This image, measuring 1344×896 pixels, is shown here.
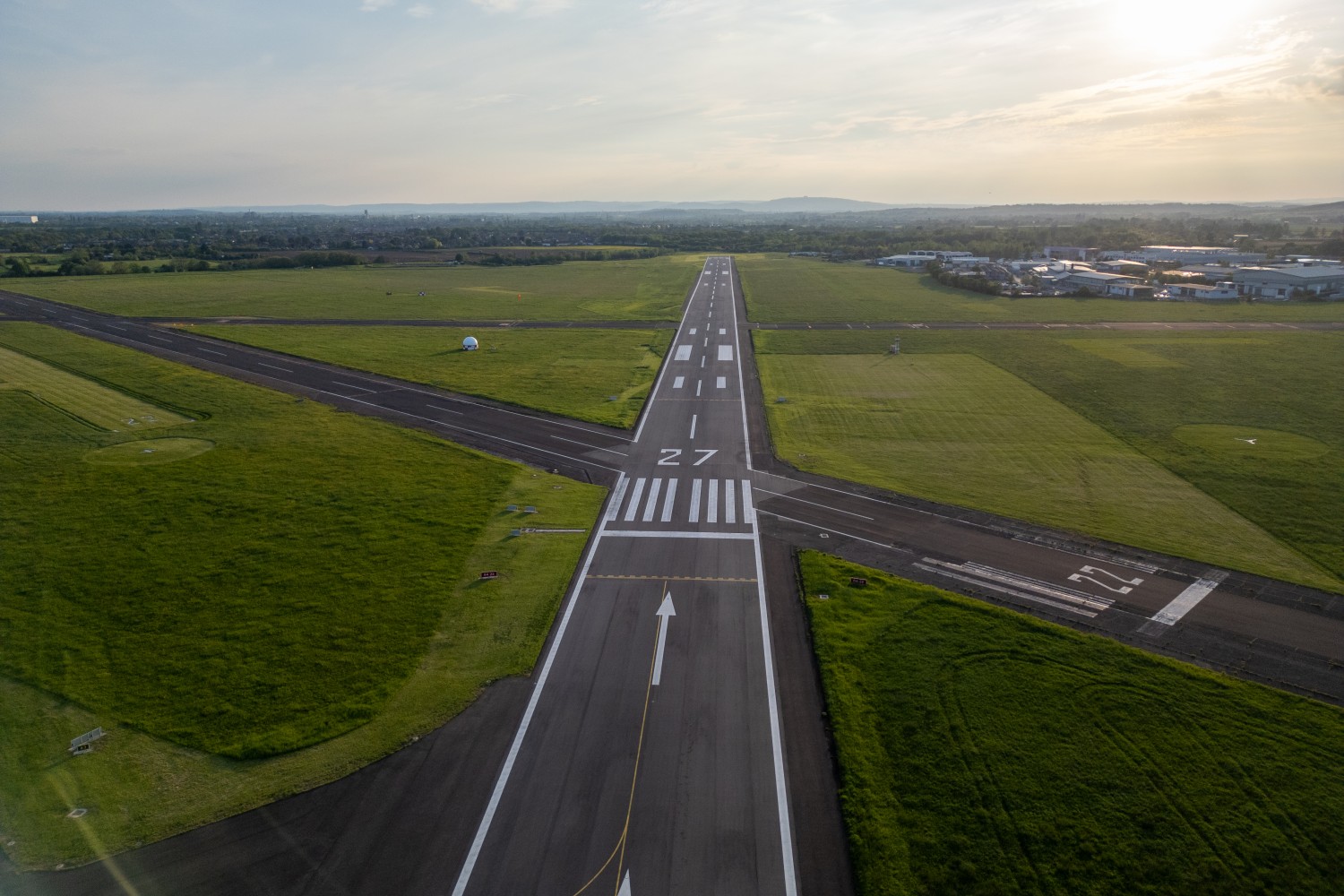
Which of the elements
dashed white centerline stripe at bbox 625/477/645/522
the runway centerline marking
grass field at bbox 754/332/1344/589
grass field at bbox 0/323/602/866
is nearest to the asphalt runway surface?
the runway centerline marking

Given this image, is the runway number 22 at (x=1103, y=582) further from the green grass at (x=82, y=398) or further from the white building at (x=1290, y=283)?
the white building at (x=1290, y=283)

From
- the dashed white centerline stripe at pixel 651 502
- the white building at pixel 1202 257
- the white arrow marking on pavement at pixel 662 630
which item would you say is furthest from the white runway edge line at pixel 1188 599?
the white building at pixel 1202 257

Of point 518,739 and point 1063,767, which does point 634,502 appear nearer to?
point 518,739

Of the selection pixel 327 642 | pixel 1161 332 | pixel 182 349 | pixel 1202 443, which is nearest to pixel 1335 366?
pixel 1161 332

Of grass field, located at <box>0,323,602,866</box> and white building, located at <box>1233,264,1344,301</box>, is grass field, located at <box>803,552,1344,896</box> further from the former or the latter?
white building, located at <box>1233,264,1344,301</box>

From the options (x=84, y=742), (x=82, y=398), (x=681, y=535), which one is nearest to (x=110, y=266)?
(x=82, y=398)
